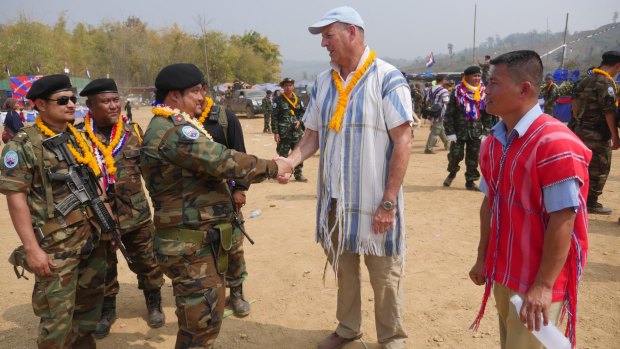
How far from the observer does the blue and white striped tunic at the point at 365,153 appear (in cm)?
264

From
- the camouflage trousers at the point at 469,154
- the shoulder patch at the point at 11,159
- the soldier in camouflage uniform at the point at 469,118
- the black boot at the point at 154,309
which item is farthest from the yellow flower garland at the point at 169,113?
the camouflage trousers at the point at 469,154

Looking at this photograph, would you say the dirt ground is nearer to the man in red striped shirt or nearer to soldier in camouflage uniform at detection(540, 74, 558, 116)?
the man in red striped shirt

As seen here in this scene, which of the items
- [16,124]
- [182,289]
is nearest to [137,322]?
[182,289]

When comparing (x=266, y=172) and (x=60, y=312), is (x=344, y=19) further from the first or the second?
(x=60, y=312)

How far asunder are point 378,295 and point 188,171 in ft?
4.95

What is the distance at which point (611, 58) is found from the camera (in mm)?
5320

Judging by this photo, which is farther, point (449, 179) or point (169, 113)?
point (449, 179)

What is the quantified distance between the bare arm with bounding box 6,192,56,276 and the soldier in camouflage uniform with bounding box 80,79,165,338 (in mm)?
649

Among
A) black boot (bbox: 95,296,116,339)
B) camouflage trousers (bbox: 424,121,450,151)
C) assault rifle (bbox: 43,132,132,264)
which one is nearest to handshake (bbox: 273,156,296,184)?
assault rifle (bbox: 43,132,132,264)

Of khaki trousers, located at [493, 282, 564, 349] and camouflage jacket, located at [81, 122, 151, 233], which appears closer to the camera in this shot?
khaki trousers, located at [493, 282, 564, 349]

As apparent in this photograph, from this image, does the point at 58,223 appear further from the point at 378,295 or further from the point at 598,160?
the point at 598,160

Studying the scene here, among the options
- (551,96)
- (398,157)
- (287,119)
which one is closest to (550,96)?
(551,96)

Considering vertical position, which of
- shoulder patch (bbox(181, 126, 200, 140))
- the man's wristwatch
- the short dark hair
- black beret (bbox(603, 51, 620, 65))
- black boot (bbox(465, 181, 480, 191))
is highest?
black beret (bbox(603, 51, 620, 65))

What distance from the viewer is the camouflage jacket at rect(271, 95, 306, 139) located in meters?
8.73
